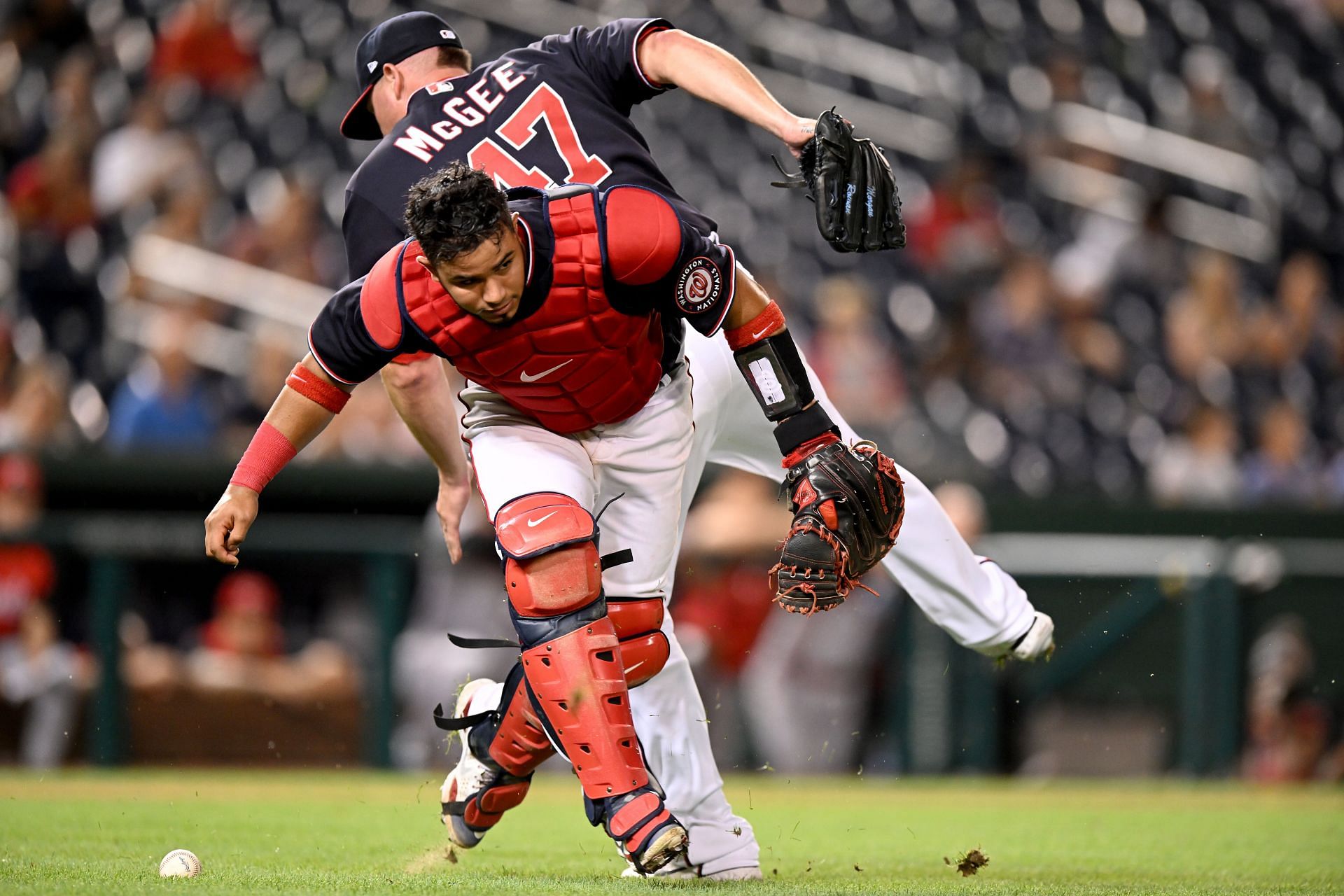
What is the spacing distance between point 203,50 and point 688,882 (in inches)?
320

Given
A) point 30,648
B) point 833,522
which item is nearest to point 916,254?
point 30,648

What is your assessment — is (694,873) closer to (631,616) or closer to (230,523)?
(631,616)

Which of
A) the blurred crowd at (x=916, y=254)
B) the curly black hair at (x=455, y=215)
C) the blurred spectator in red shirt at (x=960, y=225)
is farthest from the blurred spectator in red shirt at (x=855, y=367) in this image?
the curly black hair at (x=455, y=215)

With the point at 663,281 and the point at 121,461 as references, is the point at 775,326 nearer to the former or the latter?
the point at 663,281

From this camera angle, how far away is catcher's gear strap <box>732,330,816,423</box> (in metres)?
3.79

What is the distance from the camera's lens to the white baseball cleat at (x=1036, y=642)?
458cm

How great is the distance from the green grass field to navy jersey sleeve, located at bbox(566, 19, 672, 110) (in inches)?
77.7

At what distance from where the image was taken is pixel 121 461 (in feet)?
26.0

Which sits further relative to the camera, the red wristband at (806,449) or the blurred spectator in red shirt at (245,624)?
the blurred spectator in red shirt at (245,624)

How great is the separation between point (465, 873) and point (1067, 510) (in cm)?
498

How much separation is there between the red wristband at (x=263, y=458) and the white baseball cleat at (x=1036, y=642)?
208 centimetres

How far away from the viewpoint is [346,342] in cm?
363

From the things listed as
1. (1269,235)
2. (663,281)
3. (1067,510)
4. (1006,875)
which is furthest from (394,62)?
(1269,235)

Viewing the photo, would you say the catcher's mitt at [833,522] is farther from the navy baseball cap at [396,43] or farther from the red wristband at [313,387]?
the navy baseball cap at [396,43]
